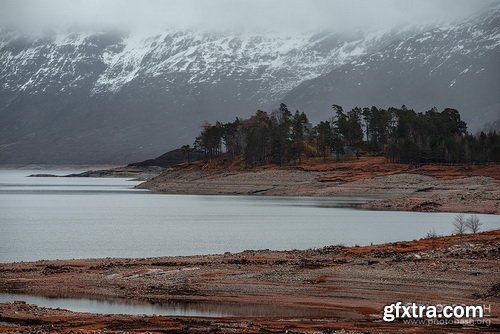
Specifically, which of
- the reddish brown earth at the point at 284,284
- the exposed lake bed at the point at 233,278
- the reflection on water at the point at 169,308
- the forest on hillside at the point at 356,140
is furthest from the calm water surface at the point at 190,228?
the forest on hillside at the point at 356,140

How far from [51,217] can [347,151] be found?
94.1m

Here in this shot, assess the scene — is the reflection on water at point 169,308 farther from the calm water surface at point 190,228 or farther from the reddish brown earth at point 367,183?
the reddish brown earth at point 367,183

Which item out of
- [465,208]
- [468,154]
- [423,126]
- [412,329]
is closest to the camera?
[412,329]

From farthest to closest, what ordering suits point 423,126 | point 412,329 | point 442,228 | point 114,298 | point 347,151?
point 347,151 < point 423,126 < point 442,228 < point 114,298 < point 412,329

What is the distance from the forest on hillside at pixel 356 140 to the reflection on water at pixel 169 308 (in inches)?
4406

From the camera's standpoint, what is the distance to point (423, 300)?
32.1 m

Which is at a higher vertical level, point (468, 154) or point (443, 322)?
point (468, 154)

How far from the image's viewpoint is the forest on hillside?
468 ft

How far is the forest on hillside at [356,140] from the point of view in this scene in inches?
5610

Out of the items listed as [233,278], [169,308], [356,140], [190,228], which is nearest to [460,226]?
[190,228]

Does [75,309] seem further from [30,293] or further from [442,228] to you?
[442,228]

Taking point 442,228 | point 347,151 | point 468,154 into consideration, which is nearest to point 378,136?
point 347,151

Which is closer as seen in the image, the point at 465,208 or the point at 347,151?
the point at 465,208

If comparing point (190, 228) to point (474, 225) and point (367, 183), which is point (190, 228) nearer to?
point (474, 225)
